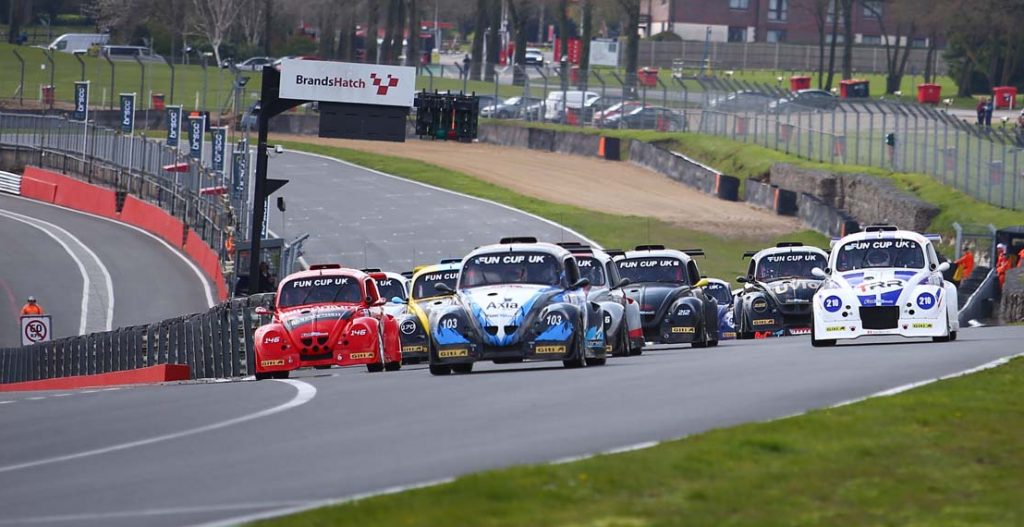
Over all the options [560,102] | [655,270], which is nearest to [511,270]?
[655,270]

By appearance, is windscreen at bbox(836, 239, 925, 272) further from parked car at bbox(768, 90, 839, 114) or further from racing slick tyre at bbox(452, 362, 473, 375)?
parked car at bbox(768, 90, 839, 114)

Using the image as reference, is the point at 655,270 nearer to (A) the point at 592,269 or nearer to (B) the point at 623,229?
(A) the point at 592,269

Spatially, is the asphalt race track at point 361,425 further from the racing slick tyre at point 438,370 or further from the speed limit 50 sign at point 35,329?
the speed limit 50 sign at point 35,329

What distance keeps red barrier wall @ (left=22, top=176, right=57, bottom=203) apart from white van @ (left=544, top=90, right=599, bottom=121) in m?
24.9

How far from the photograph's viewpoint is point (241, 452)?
496 inches

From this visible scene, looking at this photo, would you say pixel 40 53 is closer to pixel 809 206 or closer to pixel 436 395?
pixel 809 206

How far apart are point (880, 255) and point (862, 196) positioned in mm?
33054

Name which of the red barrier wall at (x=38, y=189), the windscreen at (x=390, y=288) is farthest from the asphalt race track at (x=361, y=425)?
the red barrier wall at (x=38, y=189)

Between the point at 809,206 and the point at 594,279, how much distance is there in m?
33.4

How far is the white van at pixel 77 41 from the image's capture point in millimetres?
111188

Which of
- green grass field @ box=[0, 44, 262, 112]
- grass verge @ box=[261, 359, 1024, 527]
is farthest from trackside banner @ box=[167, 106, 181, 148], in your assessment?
grass verge @ box=[261, 359, 1024, 527]

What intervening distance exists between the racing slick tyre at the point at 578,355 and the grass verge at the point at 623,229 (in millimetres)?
26845

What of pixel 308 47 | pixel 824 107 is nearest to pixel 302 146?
pixel 824 107

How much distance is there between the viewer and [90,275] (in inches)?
2020
